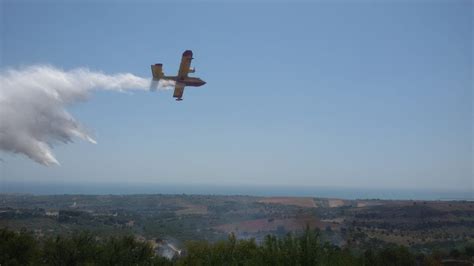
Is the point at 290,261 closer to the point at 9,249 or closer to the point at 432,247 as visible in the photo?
the point at 9,249

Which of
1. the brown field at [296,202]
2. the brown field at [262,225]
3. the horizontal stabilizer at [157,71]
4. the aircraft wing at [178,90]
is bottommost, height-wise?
the brown field at [262,225]

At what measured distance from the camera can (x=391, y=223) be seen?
272ft

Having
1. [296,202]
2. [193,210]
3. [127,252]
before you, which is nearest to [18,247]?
[127,252]

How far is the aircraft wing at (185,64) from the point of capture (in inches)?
1284

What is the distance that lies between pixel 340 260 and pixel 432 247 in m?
43.9

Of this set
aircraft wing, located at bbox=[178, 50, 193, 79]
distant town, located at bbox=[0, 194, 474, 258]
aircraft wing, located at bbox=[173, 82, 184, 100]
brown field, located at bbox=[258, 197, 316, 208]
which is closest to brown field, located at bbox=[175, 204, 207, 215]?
distant town, located at bbox=[0, 194, 474, 258]

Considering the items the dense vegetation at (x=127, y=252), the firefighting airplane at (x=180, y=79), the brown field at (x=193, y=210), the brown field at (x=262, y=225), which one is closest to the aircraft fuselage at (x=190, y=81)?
the firefighting airplane at (x=180, y=79)

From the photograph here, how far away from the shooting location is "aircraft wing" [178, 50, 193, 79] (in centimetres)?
3262

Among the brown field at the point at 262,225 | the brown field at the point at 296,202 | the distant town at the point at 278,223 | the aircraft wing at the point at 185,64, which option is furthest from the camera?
the brown field at the point at 296,202

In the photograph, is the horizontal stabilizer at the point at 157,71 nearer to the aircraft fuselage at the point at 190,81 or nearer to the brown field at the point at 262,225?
the aircraft fuselage at the point at 190,81

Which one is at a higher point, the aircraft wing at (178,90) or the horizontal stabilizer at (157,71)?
the horizontal stabilizer at (157,71)

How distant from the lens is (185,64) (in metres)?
33.5

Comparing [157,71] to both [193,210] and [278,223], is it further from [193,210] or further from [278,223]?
[193,210]

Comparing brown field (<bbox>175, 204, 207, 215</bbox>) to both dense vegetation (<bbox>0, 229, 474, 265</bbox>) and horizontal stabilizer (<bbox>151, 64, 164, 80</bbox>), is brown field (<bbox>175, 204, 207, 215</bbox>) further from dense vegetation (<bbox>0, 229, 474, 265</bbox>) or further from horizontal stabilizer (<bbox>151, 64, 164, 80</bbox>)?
horizontal stabilizer (<bbox>151, 64, 164, 80</bbox>)
